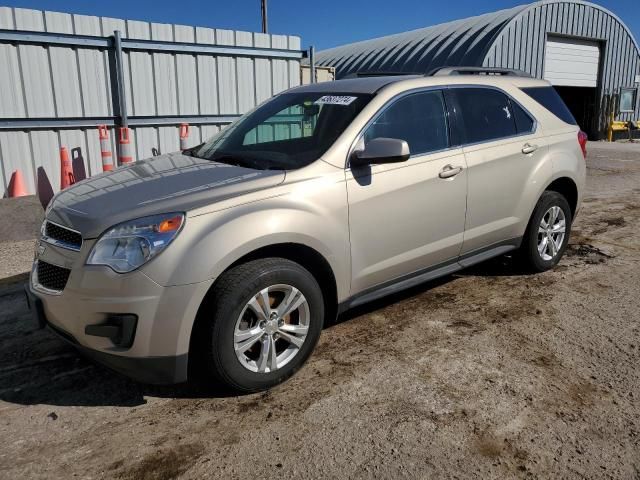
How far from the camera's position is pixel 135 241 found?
106 inches

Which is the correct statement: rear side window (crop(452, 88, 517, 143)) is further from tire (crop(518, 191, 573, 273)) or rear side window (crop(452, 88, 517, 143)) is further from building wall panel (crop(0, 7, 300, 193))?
building wall panel (crop(0, 7, 300, 193))

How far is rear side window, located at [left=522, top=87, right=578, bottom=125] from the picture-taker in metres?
4.91

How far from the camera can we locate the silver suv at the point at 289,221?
8.87 ft

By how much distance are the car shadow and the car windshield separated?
4.40 feet

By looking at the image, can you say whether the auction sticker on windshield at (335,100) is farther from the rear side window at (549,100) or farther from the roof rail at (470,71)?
the rear side window at (549,100)

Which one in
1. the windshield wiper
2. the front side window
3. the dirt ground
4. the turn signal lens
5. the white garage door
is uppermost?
the white garage door

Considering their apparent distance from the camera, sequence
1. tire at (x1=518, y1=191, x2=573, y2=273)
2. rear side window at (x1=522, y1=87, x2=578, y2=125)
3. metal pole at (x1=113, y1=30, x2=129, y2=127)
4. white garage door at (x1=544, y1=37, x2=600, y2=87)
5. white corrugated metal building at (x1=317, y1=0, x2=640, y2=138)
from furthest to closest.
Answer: white garage door at (x1=544, y1=37, x2=600, y2=87), white corrugated metal building at (x1=317, y1=0, x2=640, y2=138), metal pole at (x1=113, y1=30, x2=129, y2=127), rear side window at (x1=522, y1=87, x2=578, y2=125), tire at (x1=518, y1=191, x2=573, y2=273)

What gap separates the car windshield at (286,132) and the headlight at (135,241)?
0.86m

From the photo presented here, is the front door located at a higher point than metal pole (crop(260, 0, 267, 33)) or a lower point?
lower

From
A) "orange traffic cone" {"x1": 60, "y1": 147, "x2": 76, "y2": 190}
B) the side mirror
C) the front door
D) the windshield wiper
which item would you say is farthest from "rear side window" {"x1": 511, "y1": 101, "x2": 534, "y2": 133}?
"orange traffic cone" {"x1": 60, "y1": 147, "x2": 76, "y2": 190}

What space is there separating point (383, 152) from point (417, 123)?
719mm

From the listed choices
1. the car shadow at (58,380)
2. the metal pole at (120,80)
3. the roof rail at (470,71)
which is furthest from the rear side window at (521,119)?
the metal pole at (120,80)

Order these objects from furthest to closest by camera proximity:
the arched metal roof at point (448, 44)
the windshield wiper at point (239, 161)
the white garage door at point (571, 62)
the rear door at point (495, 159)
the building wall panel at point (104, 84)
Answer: the white garage door at point (571, 62) < the arched metal roof at point (448, 44) < the building wall panel at point (104, 84) < the rear door at point (495, 159) < the windshield wiper at point (239, 161)

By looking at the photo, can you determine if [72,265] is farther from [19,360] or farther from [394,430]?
[394,430]
